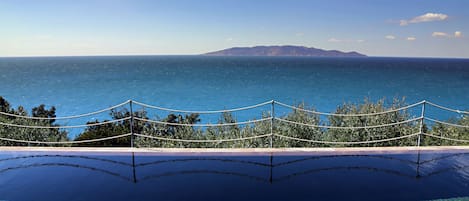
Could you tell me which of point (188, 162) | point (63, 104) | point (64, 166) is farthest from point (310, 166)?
point (63, 104)

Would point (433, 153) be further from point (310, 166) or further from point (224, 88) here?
point (224, 88)

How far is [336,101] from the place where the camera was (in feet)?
109

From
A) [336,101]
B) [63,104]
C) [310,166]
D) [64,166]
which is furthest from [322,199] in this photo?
[63,104]

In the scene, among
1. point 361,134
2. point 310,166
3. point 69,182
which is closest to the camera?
point 69,182

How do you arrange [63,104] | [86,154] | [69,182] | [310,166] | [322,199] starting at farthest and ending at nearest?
[63,104]
[86,154]
[310,166]
[69,182]
[322,199]

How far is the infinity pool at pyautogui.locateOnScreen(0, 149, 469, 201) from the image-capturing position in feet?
9.69

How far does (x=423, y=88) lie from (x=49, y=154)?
4769 cm

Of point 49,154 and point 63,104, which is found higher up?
point 49,154

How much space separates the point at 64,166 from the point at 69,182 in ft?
1.79

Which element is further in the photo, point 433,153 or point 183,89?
point 183,89

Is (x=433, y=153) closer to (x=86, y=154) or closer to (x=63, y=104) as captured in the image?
(x=86, y=154)

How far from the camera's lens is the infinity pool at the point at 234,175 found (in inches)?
116

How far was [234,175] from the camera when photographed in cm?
341

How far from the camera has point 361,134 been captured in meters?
6.02
